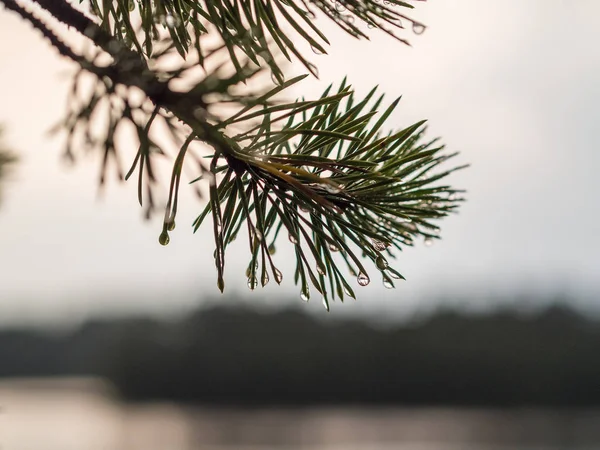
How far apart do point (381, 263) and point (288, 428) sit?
10434mm

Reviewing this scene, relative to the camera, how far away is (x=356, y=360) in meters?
11.0

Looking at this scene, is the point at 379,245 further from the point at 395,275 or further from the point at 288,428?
the point at 288,428

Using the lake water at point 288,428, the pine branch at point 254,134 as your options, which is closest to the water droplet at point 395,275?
the pine branch at point 254,134

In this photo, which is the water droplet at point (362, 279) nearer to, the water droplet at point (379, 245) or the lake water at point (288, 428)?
the water droplet at point (379, 245)

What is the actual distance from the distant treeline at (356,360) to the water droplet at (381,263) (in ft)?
32.5

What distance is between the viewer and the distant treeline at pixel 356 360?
10266 millimetres

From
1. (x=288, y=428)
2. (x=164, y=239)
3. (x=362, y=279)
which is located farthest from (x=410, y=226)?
(x=288, y=428)

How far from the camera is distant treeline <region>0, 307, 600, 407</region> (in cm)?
1027

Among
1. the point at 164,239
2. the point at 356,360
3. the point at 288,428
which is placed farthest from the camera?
the point at 356,360

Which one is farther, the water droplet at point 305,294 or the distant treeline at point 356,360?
the distant treeline at point 356,360

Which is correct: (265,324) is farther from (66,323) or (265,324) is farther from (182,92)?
(182,92)

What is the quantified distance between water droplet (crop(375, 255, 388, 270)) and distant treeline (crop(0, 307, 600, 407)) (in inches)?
390

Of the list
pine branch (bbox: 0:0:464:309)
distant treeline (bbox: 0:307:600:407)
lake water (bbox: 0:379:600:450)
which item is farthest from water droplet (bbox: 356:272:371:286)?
distant treeline (bbox: 0:307:600:407)

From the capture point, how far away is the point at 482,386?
11.2m
